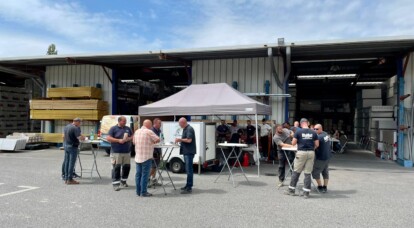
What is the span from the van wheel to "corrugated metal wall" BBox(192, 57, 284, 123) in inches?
213

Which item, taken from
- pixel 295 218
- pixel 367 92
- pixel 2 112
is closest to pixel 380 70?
pixel 367 92

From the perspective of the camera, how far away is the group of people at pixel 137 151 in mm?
6949

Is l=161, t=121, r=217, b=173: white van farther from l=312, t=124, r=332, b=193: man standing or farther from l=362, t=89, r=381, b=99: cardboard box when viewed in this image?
l=362, t=89, r=381, b=99: cardboard box

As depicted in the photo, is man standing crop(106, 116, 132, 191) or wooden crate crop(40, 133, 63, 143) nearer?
man standing crop(106, 116, 132, 191)

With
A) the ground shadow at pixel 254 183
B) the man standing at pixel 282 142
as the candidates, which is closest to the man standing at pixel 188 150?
the ground shadow at pixel 254 183

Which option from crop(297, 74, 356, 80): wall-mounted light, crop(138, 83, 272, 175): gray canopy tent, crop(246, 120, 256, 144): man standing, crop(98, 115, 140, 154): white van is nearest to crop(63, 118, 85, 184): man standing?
crop(138, 83, 272, 175): gray canopy tent

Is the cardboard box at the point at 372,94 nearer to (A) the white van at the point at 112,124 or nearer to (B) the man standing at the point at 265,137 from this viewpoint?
(B) the man standing at the point at 265,137

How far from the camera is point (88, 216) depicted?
5480mm

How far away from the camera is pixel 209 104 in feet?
33.1

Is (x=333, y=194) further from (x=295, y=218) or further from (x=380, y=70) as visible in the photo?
(x=380, y=70)

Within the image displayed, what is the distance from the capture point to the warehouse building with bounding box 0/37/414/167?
12.9 meters

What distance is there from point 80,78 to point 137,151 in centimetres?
1251

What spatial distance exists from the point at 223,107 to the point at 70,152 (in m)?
4.29

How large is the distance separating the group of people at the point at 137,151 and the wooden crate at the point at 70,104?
8.37 metres
